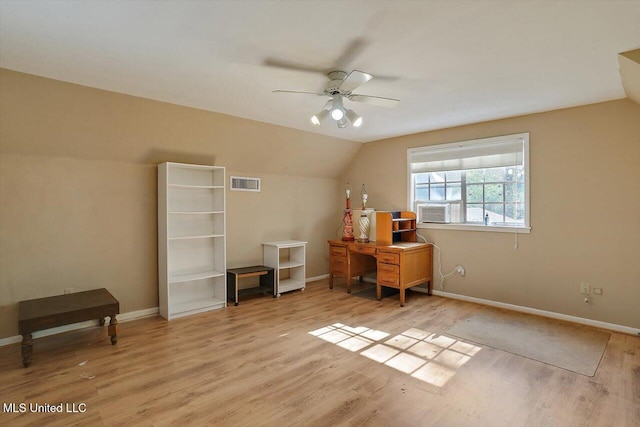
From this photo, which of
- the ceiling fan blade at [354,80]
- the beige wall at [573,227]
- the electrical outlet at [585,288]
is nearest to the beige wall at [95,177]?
the ceiling fan blade at [354,80]

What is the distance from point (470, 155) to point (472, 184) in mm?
401

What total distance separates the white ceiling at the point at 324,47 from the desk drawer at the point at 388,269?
83.1 inches

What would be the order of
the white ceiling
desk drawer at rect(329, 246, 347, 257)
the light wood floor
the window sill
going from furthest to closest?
1. desk drawer at rect(329, 246, 347, 257)
2. the window sill
3. the light wood floor
4. the white ceiling

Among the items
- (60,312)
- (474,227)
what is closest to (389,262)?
(474,227)

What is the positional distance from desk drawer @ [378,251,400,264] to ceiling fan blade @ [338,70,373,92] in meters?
2.43

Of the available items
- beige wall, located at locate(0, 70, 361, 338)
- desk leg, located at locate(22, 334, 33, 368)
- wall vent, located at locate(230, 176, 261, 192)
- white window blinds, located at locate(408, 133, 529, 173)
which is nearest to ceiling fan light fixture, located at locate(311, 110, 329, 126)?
beige wall, located at locate(0, 70, 361, 338)

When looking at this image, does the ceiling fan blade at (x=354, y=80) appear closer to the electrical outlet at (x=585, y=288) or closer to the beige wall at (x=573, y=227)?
the beige wall at (x=573, y=227)

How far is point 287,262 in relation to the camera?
530 cm

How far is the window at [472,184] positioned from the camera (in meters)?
4.16

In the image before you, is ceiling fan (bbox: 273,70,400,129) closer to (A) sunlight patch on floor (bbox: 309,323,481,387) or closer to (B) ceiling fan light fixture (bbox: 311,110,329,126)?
(B) ceiling fan light fixture (bbox: 311,110,329,126)

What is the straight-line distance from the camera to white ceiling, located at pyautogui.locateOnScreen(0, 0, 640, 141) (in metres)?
1.89

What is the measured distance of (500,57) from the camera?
2.49 m

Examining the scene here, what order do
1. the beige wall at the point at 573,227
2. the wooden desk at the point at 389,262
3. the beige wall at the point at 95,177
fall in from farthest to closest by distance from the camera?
the wooden desk at the point at 389,262 < the beige wall at the point at 573,227 < the beige wall at the point at 95,177

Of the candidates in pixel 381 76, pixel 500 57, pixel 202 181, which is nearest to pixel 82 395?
pixel 202 181
